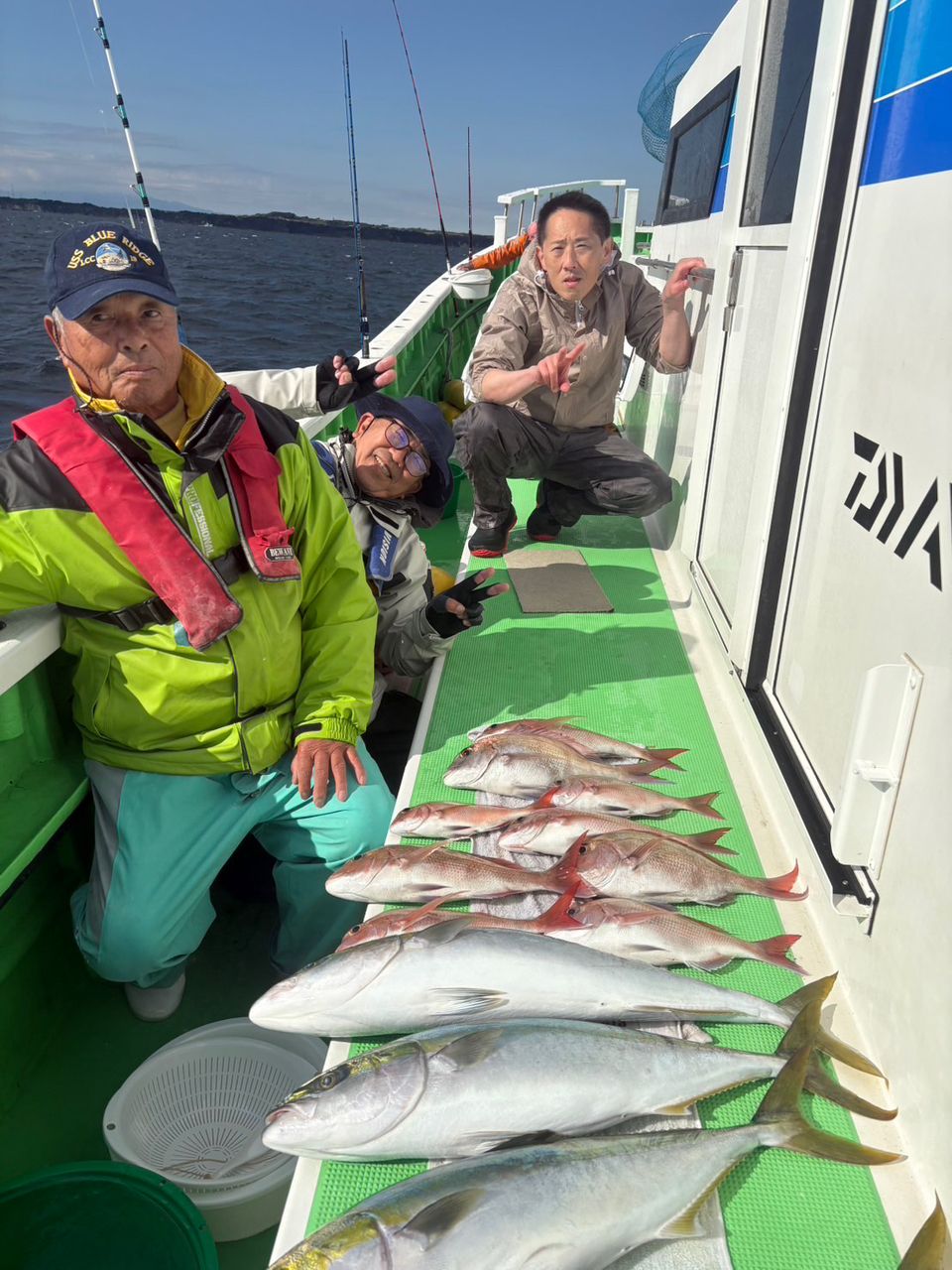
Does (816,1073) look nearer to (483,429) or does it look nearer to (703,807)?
(703,807)

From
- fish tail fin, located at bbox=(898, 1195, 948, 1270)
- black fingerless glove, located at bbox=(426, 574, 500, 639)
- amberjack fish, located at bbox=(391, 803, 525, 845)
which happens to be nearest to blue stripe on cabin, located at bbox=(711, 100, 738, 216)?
black fingerless glove, located at bbox=(426, 574, 500, 639)

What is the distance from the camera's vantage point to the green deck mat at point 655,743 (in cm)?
163

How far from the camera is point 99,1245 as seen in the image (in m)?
1.98

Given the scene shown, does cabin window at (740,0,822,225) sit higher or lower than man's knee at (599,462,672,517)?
higher

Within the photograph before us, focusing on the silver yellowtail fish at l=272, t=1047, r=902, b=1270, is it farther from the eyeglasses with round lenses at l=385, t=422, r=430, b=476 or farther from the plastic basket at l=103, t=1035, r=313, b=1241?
the eyeglasses with round lenses at l=385, t=422, r=430, b=476

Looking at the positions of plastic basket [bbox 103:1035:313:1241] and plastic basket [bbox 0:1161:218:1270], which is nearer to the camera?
plastic basket [bbox 0:1161:218:1270]

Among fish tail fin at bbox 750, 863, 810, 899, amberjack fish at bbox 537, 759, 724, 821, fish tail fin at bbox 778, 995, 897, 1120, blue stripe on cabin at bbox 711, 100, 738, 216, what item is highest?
blue stripe on cabin at bbox 711, 100, 738, 216

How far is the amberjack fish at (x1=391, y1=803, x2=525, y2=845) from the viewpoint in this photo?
2572 mm

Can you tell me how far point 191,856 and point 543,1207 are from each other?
64.7 inches

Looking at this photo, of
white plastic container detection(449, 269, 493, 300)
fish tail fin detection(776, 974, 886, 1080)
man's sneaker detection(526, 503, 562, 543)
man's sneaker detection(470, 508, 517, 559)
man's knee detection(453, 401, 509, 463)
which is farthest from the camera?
white plastic container detection(449, 269, 493, 300)

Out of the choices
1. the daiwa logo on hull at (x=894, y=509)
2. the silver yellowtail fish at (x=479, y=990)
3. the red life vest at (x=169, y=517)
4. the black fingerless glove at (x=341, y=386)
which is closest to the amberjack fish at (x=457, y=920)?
the silver yellowtail fish at (x=479, y=990)

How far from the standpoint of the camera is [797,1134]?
171 centimetres

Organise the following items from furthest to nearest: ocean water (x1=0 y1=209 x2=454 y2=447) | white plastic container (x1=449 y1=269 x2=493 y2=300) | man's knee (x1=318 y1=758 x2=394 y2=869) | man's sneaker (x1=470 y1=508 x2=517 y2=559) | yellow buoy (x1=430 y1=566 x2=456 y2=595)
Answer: ocean water (x1=0 y1=209 x2=454 y2=447) → white plastic container (x1=449 y1=269 x2=493 y2=300) → man's sneaker (x1=470 y1=508 x2=517 y2=559) → yellow buoy (x1=430 y1=566 x2=456 y2=595) → man's knee (x1=318 y1=758 x2=394 y2=869)

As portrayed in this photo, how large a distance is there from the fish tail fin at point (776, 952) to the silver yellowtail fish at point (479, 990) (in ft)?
0.62
